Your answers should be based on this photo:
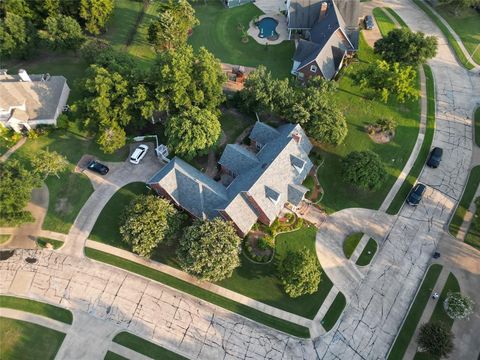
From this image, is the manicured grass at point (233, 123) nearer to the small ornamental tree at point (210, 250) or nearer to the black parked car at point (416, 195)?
the small ornamental tree at point (210, 250)

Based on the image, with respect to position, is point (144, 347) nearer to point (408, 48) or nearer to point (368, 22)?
point (408, 48)

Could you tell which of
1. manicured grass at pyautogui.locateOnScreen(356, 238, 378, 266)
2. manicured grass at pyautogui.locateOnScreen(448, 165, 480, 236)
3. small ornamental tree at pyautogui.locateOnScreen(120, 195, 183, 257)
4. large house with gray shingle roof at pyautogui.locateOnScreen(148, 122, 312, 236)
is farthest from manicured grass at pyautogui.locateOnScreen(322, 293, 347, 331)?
small ornamental tree at pyautogui.locateOnScreen(120, 195, 183, 257)

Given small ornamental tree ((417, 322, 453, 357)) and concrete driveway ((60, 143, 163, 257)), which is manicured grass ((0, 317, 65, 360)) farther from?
small ornamental tree ((417, 322, 453, 357))

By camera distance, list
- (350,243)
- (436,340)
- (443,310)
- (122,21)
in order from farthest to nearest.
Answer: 1. (122,21)
2. (350,243)
3. (443,310)
4. (436,340)

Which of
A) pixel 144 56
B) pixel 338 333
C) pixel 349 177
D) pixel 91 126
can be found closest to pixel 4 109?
pixel 91 126

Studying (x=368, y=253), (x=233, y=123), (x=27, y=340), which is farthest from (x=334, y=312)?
(x=27, y=340)

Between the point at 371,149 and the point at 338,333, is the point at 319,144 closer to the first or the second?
the point at 371,149
